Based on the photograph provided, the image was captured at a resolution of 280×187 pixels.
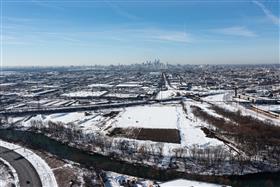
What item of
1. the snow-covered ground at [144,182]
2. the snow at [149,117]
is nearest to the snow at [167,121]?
the snow at [149,117]

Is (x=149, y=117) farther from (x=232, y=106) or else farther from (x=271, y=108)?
(x=271, y=108)

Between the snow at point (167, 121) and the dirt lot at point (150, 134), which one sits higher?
the snow at point (167, 121)

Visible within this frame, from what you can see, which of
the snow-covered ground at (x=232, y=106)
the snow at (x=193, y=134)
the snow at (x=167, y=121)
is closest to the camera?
the snow at (x=193, y=134)

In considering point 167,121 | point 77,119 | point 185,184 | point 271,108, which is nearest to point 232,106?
point 271,108

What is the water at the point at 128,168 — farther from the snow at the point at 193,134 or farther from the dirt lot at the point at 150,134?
the snow at the point at 193,134

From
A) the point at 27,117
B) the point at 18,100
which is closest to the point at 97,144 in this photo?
the point at 27,117

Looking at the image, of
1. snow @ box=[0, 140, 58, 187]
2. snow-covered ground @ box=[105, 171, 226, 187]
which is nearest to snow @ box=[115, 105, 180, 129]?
snow @ box=[0, 140, 58, 187]
